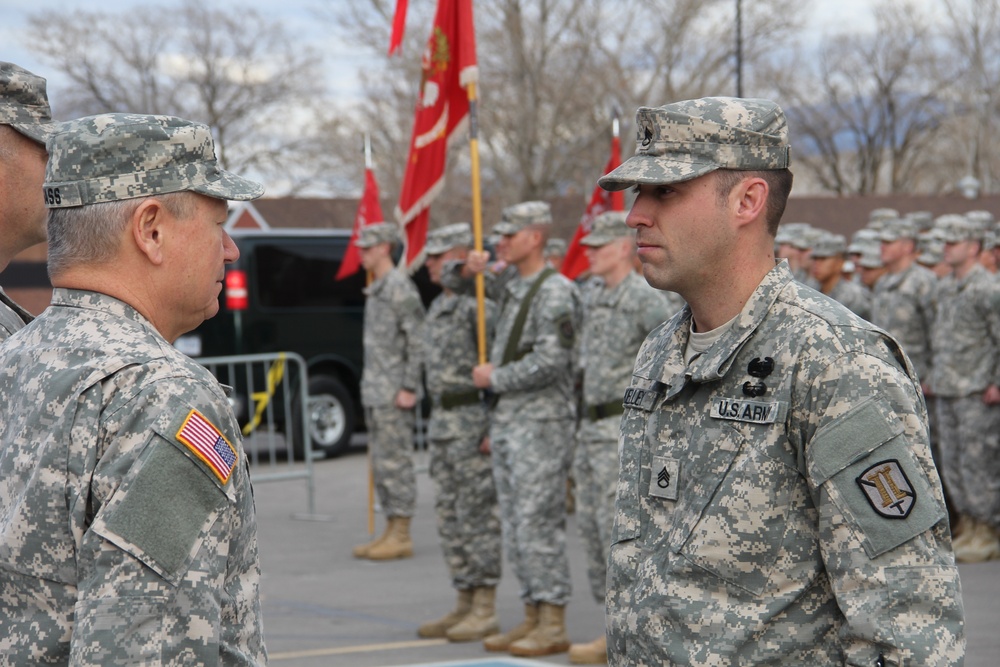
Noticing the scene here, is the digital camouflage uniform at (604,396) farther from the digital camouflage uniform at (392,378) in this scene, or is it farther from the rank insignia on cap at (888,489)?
the rank insignia on cap at (888,489)

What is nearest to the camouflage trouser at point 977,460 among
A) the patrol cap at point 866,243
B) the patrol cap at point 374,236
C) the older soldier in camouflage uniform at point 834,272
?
the older soldier in camouflage uniform at point 834,272

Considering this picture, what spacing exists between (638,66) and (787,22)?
18.6ft

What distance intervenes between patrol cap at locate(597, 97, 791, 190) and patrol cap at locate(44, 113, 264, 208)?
2.92 ft

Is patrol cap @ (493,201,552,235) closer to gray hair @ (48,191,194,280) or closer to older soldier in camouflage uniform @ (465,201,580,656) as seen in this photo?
older soldier in camouflage uniform @ (465,201,580,656)

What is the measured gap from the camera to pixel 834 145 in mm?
57656

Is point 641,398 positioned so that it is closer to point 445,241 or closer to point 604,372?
point 604,372

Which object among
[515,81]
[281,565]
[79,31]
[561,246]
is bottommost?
[281,565]

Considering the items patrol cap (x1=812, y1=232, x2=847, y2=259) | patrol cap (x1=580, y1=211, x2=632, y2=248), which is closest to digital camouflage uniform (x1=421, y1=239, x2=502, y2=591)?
patrol cap (x1=580, y1=211, x2=632, y2=248)

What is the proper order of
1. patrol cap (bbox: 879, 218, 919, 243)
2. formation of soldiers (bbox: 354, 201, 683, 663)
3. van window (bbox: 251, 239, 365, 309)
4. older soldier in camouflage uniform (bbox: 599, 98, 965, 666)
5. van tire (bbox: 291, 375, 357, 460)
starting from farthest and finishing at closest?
van tire (bbox: 291, 375, 357, 460) < van window (bbox: 251, 239, 365, 309) < patrol cap (bbox: 879, 218, 919, 243) < formation of soldiers (bbox: 354, 201, 683, 663) < older soldier in camouflage uniform (bbox: 599, 98, 965, 666)

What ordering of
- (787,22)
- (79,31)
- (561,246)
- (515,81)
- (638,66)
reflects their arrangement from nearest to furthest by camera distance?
(561,246) → (515,81) → (638,66) → (787,22) → (79,31)

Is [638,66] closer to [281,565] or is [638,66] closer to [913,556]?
[281,565]

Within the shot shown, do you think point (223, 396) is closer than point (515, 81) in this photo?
→ Yes

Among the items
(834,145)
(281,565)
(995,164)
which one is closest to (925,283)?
(281,565)

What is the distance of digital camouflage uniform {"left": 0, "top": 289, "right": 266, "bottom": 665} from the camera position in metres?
1.94
